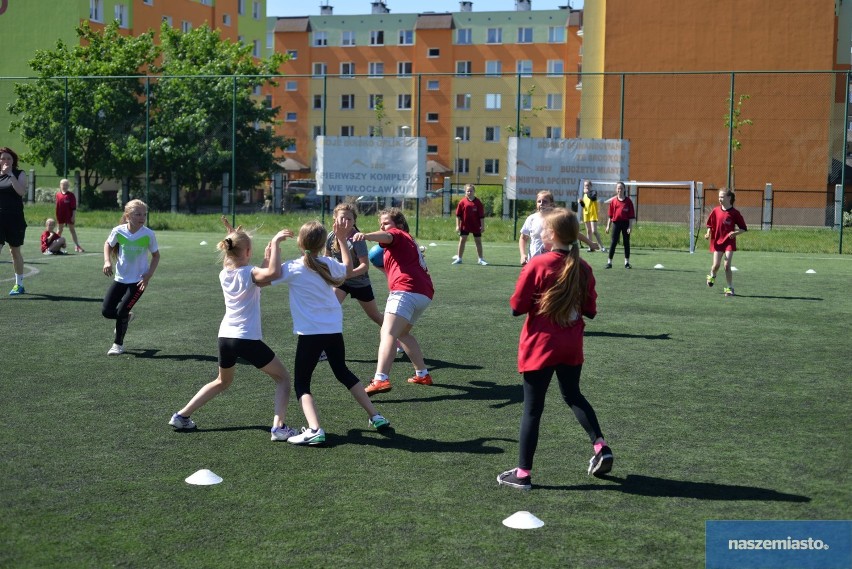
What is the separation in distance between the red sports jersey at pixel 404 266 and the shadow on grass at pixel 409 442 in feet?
5.05

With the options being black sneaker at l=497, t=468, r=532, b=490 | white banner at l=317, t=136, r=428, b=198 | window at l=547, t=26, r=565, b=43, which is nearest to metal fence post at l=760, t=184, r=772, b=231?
white banner at l=317, t=136, r=428, b=198

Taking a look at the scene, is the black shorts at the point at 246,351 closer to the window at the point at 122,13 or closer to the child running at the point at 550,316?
the child running at the point at 550,316

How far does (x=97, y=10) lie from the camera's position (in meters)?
57.2

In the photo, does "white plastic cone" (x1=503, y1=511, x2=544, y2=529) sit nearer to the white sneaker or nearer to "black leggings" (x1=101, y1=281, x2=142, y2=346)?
the white sneaker

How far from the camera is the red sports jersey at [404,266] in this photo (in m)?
8.70

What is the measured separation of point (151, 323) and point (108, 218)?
21469mm

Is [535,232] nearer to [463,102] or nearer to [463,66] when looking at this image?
[463,102]

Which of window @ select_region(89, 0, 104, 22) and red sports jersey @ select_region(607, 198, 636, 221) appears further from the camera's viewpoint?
window @ select_region(89, 0, 104, 22)

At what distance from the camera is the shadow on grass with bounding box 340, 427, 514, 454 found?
23.4ft

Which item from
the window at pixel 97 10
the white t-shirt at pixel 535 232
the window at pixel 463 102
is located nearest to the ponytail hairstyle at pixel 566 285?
the white t-shirt at pixel 535 232

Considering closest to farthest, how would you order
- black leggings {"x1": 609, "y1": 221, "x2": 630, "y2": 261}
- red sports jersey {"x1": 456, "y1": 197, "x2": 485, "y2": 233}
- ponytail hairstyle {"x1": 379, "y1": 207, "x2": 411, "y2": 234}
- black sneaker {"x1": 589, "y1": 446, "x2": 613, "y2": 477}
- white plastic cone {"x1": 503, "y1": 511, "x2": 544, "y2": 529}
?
white plastic cone {"x1": 503, "y1": 511, "x2": 544, "y2": 529}, black sneaker {"x1": 589, "y1": 446, "x2": 613, "y2": 477}, ponytail hairstyle {"x1": 379, "y1": 207, "x2": 411, "y2": 234}, black leggings {"x1": 609, "y1": 221, "x2": 630, "y2": 261}, red sports jersey {"x1": 456, "y1": 197, "x2": 485, "y2": 233}

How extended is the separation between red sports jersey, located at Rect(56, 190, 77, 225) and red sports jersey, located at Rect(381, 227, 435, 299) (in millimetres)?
15471

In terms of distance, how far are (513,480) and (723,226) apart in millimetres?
11421

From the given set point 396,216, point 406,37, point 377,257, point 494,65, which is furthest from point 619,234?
point 406,37
